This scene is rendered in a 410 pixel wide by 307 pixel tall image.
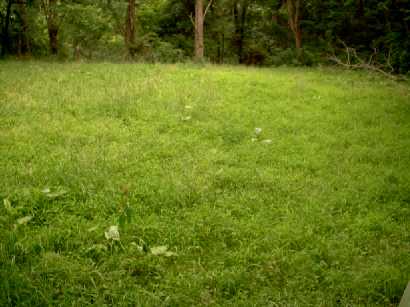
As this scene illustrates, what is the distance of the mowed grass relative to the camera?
14.1ft

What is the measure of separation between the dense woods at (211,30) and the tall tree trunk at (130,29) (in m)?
0.05

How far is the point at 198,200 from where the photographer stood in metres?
5.94

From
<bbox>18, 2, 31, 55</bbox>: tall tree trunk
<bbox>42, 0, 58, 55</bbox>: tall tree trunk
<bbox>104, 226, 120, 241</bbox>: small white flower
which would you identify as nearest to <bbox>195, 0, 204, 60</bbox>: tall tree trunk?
<bbox>42, 0, 58, 55</bbox>: tall tree trunk

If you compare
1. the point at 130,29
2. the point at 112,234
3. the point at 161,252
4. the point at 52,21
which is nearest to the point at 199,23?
the point at 130,29

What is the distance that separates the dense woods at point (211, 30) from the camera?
21047 mm

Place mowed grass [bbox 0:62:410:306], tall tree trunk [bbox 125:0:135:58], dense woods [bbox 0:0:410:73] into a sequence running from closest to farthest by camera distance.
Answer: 1. mowed grass [bbox 0:62:410:306]
2. dense woods [bbox 0:0:410:73]
3. tall tree trunk [bbox 125:0:135:58]

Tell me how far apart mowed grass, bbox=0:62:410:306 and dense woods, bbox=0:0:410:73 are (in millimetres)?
10453

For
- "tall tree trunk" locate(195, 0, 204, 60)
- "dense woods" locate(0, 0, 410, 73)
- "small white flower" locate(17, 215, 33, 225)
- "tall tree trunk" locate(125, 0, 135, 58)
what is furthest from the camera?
"tall tree trunk" locate(125, 0, 135, 58)

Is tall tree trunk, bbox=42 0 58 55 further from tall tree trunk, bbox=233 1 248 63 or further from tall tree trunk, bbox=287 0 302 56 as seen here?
tall tree trunk, bbox=287 0 302 56

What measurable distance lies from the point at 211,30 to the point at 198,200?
68.7 ft

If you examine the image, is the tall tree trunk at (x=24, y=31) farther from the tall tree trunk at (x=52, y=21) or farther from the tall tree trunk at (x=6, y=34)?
the tall tree trunk at (x=52, y=21)

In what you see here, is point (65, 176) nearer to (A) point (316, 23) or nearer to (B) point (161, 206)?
(B) point (161, 206)

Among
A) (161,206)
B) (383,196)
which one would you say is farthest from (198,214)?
(383,196)

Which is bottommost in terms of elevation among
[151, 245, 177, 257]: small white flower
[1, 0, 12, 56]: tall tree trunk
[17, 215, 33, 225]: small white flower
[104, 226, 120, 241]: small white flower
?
[151, 245, 177, 257]: small white flower
